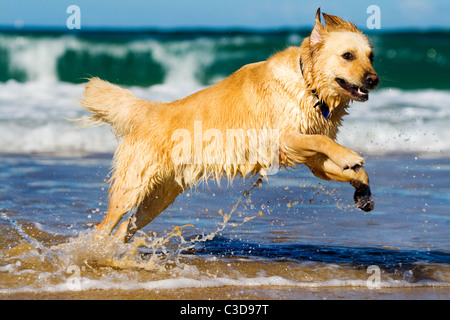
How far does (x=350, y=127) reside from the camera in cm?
1200

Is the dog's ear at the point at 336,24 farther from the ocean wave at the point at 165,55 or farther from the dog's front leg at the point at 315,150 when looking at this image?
the ocean wave at the point at 165,55

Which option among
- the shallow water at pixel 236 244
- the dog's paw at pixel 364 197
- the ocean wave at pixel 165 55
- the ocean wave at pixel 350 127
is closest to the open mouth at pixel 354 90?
the dog's paw at pixel 364 197

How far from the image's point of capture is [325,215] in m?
7.26

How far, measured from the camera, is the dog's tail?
18.6 feet

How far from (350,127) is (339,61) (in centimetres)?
719

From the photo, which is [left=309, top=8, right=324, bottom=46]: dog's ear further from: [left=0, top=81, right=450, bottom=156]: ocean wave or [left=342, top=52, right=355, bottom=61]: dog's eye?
[left=0, top=81, right=450, bottom=156]: ocean wave

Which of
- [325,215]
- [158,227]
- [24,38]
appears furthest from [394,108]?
[24,38]

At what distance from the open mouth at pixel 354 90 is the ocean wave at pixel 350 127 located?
5.20 m

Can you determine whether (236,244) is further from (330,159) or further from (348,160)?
(348,160)

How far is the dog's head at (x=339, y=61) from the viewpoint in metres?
4.92

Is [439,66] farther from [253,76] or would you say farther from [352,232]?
[253,76]

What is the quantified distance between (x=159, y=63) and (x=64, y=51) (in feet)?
9.23

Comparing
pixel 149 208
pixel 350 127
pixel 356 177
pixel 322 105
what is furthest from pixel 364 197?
pixel 350 127

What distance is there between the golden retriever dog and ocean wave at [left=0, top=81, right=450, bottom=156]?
3.99 meters
